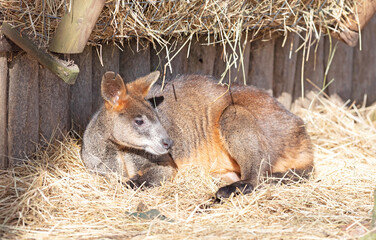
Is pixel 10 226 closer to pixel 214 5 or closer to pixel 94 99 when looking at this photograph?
pixel 94 99

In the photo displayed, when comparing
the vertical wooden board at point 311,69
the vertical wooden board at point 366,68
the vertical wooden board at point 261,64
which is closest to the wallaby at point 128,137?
the vertical wooden board at point 261,64

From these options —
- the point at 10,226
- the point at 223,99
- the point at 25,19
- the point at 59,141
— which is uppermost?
the point at 25,19

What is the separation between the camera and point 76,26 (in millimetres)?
4555

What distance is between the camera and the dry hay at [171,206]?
4.07 m

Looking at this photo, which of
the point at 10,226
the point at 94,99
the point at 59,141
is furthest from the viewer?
the point at 94,99

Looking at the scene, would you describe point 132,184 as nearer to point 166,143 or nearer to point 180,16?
point 166,143

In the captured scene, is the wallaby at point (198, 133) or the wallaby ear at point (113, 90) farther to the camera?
the wallaby at point (198, 133)

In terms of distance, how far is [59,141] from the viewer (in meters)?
5.51

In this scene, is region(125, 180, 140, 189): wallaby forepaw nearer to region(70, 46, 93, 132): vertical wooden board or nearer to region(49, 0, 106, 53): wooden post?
region(70, 46, 93, 132): vertical wooden board

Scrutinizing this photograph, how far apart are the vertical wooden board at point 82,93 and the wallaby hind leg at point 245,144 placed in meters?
1.45

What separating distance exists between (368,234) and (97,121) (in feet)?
8.66

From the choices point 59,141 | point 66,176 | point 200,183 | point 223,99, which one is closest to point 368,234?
point 200,183

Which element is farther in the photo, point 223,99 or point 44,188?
point 223,99

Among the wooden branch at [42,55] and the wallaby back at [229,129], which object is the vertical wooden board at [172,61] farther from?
the wooden branch at [42,55]
